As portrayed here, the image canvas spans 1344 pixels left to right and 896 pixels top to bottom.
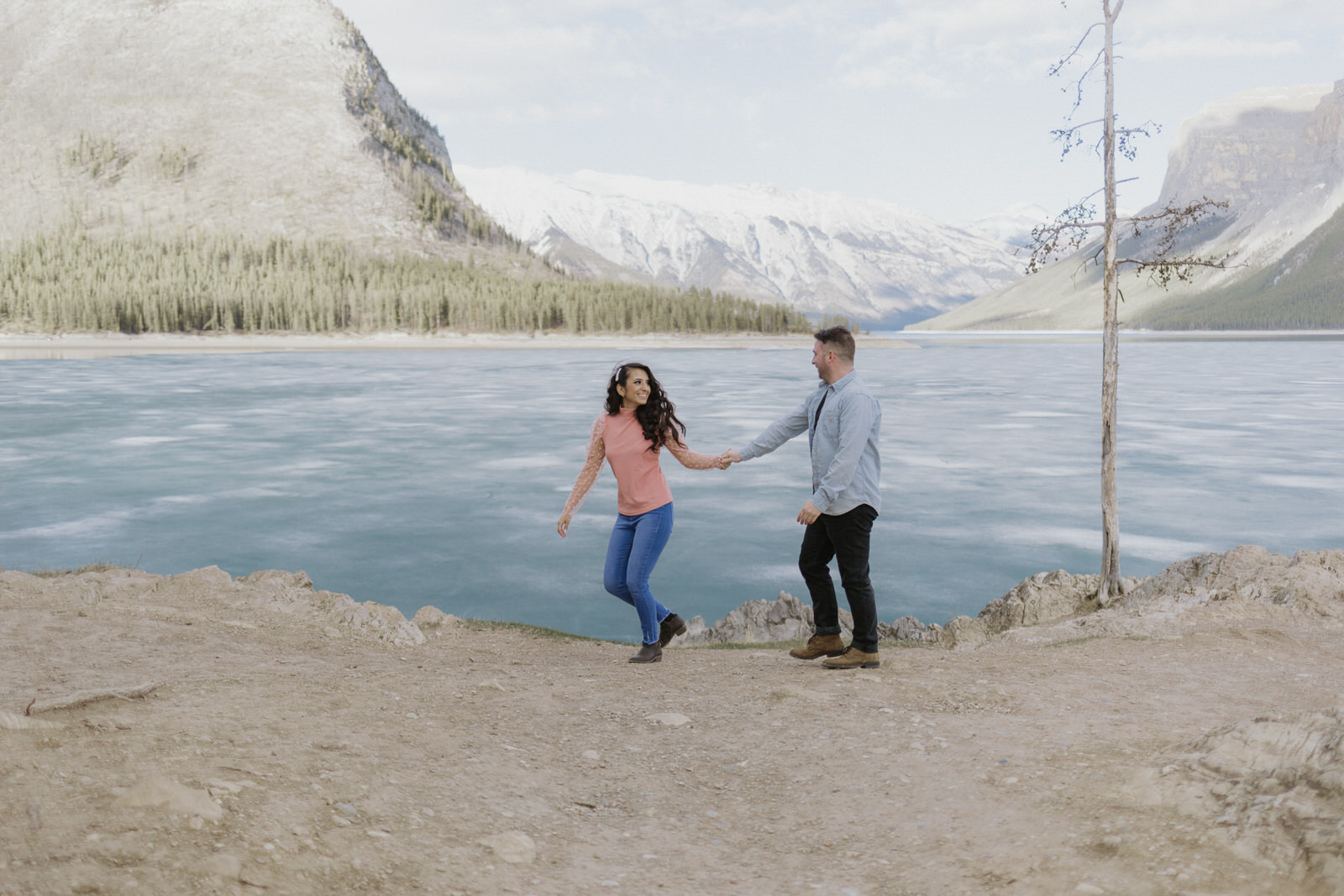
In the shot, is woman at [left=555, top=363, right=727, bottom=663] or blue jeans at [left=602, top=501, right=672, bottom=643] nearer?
woman at [left=555, top=363, right=727, bottom=663]

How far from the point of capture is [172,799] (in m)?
4.31

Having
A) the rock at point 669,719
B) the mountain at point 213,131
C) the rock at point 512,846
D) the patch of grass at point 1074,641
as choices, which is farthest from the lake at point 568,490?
the mountain at point 213,131

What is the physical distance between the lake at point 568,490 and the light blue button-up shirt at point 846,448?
7.03 meters

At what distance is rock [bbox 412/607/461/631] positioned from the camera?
35.3 ft

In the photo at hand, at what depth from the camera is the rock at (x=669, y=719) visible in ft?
21.2

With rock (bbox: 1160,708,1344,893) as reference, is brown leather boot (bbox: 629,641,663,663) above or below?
below

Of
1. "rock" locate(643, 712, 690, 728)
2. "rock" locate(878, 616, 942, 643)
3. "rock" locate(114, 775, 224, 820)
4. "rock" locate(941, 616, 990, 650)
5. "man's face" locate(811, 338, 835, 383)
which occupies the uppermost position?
"man's face" locate(811, 338, 835, 383)

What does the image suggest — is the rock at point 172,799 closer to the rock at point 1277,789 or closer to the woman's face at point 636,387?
the woman's face at point 636,387

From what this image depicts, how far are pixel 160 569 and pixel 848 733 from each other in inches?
577

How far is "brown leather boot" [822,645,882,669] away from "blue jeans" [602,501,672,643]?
62.3 inches

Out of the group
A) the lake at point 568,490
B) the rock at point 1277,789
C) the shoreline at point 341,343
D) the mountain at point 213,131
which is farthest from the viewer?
the mountain at point 213,131

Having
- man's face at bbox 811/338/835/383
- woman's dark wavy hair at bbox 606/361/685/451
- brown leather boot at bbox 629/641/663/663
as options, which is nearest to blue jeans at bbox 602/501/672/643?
brown leather boot at bbox 629/641/663/663

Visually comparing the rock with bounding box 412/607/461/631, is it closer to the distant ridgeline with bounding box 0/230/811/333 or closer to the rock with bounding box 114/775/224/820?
the rock with bounding box 114/775/224/820

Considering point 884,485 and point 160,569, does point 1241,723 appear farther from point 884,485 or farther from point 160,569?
point 884,485
